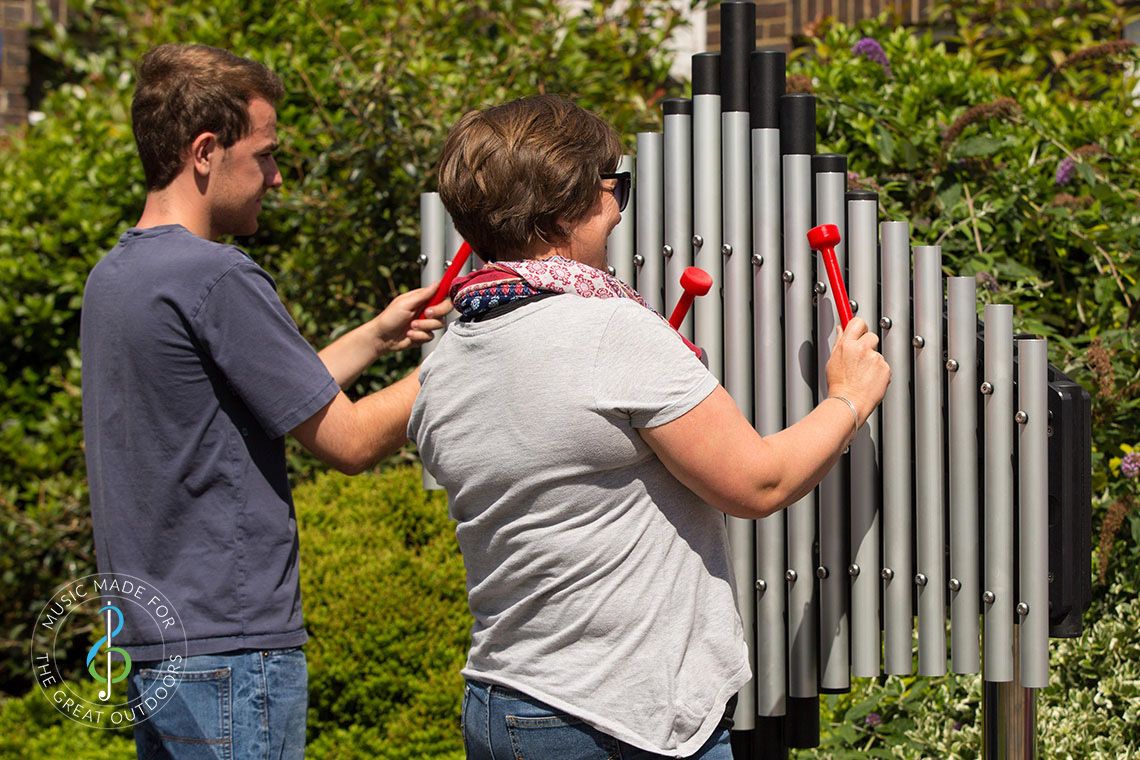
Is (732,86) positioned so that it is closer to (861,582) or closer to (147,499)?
(861,582)

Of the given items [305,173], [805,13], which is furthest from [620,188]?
[805,13]

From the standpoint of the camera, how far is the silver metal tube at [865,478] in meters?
2.50

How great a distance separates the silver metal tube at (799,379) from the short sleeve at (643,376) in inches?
25.4

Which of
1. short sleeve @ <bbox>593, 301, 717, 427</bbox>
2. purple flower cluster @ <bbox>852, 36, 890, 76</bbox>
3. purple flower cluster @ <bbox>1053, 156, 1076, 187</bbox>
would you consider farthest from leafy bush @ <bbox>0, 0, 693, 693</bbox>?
short sleeve @ <bbox>593, 301, 717, 427</bbox>

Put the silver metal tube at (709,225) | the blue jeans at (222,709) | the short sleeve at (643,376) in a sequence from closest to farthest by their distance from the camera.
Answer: the short sleeve at (643,376)
the blue jeans at (222,709)
the silver metal tube at (709,225)

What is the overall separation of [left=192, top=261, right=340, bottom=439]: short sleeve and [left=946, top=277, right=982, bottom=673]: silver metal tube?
1.07m

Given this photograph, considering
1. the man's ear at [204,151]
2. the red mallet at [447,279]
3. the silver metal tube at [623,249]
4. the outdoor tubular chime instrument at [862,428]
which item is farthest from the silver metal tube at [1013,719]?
the man's ear at [204,151]

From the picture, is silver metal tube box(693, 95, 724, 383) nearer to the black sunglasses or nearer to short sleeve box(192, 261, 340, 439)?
the black sunglasses

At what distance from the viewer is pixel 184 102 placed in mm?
2398

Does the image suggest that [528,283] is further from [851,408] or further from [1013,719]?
[1013,719]

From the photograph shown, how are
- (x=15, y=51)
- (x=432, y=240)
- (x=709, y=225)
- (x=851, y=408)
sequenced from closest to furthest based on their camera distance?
(x=851, y=408) < (x=709, y=225) < (x=432, y=240) < (x=15, y=51)

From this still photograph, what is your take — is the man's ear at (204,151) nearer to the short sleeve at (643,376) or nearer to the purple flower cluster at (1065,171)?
the short sleeve at (643,376)

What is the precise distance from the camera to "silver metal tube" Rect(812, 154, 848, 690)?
99.6 inches

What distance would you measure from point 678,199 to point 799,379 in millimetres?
418
